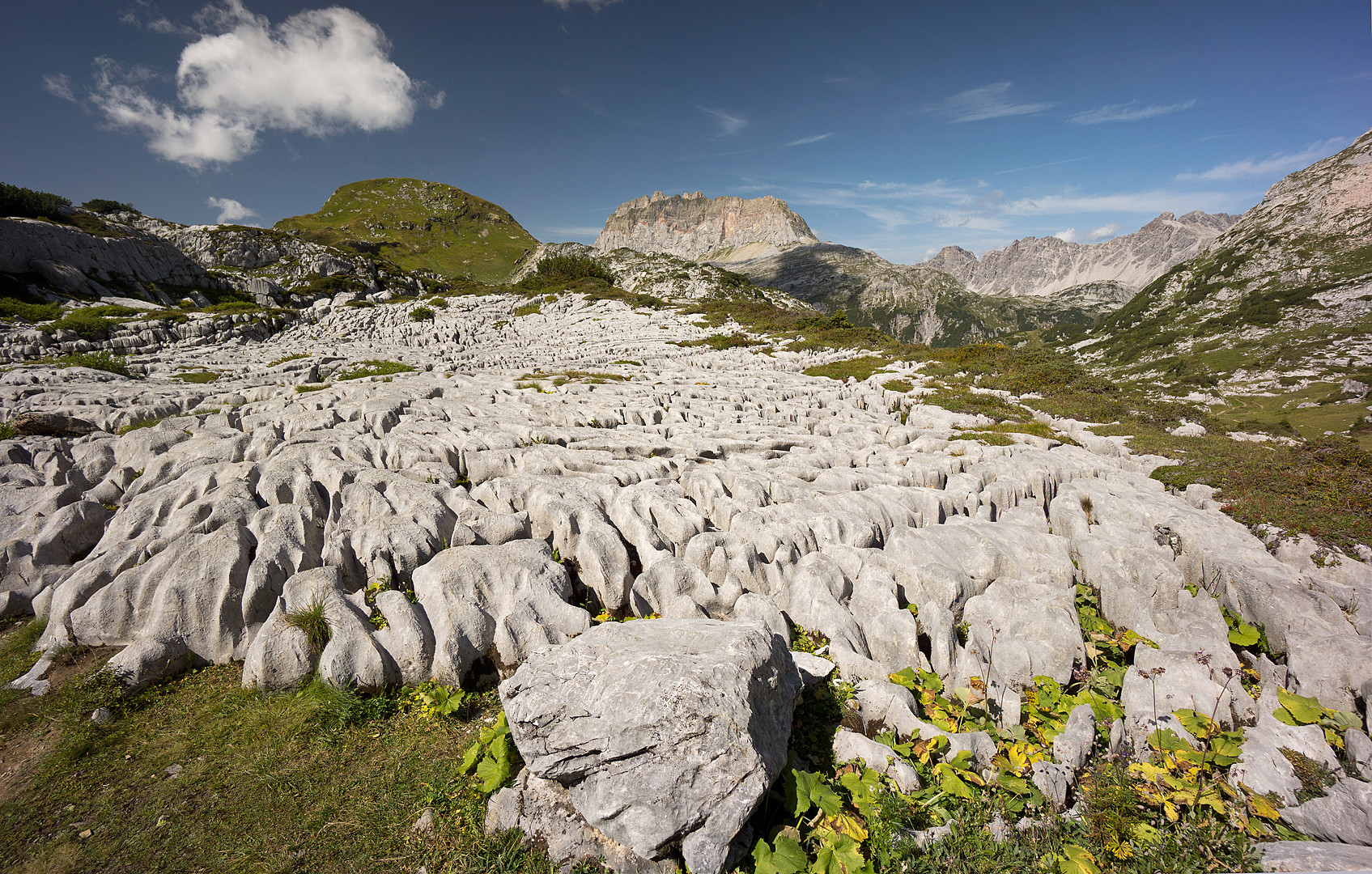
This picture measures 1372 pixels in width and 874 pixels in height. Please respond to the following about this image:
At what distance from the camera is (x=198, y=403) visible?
24.5m

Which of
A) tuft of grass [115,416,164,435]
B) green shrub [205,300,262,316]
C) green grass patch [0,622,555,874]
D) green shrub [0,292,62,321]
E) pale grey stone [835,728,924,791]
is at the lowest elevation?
green grass patch [0,622,555,874]

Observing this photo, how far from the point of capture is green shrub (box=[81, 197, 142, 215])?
91625 millimetres

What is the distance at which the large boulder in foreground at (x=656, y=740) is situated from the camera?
643 cm

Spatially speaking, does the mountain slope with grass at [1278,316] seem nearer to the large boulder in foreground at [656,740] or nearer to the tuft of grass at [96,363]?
the large boulder in foreground at [656,740]

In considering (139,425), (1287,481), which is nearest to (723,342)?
(1287,481)

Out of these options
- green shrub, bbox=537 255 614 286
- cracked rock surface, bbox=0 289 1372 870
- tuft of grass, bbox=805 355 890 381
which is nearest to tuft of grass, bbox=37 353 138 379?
cracked rock surface, bbox=0 289 1372 870

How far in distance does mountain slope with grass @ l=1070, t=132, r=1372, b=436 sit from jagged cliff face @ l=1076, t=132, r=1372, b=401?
0.99 feet

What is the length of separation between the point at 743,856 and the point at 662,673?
275cm

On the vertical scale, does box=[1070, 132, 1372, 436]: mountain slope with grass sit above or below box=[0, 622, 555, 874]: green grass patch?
above

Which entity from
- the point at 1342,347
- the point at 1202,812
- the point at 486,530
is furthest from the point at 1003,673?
the point at 1342,347

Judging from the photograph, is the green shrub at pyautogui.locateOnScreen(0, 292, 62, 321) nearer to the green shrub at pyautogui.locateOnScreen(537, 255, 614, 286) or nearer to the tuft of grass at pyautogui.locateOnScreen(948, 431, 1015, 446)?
the green shrub at pyautogui.locateOnScreen(537, 255, 614, 286)

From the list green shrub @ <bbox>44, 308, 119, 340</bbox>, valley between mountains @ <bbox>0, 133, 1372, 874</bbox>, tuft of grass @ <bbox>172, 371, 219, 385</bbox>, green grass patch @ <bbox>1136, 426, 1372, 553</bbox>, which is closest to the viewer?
valley between mountains @ <bbox>0, 133, 1372, 874</bbox>

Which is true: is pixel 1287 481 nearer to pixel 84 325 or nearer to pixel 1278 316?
pixel 84 325

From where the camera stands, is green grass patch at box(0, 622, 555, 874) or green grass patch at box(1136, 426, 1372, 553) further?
green grass patch at box(1136, 426, 1372, 553)
